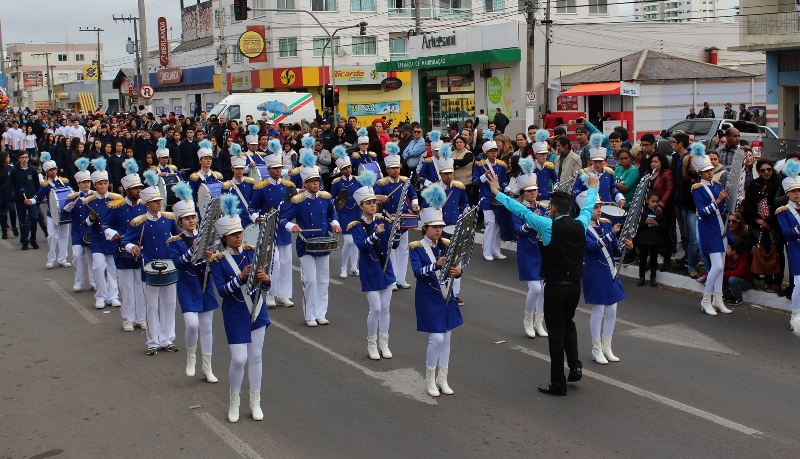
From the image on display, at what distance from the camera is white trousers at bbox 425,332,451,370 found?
330 inches

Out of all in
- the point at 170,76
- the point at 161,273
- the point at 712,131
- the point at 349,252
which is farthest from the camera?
the point at 170,76

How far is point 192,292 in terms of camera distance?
366 inches

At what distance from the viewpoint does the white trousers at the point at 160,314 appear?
10.2 m

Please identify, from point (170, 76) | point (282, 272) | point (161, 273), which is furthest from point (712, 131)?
point (170, 76)

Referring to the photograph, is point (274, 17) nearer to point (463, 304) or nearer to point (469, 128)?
point (469, 128)

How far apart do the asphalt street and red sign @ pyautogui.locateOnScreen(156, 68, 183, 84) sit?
64.7 meters

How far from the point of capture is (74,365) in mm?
10148

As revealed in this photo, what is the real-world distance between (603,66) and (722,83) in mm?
5153

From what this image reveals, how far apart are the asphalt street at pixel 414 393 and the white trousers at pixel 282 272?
40cm

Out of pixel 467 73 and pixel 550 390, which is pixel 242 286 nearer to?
pixel 550 390

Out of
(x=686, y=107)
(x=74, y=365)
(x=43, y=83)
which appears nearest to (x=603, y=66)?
(x=686, y=107)

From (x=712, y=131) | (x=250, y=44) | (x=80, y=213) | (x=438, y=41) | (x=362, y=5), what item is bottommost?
(x=80, y=213)

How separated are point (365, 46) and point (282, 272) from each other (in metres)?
54.4

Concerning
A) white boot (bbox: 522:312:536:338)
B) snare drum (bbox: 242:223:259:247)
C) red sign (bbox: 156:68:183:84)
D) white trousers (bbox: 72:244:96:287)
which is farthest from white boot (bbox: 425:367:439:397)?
red sign (bbox: 156:68:183:84)
